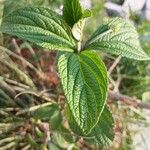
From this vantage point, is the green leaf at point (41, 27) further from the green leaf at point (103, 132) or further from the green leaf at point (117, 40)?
the green leaf at point (103, 132)

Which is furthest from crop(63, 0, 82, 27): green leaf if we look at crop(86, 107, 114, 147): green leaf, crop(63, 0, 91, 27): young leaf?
crop(86, 107, 114, 147): green leaf

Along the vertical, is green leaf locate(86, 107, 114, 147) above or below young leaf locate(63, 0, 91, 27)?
below

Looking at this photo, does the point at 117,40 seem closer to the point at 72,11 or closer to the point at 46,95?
the point at 72,11

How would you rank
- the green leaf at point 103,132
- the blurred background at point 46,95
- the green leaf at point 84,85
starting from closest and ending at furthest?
the green leaf at point 84,85, the green leaf at point 103,132, the blurred background at point 46,95

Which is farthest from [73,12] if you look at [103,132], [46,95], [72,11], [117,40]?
[46,95]

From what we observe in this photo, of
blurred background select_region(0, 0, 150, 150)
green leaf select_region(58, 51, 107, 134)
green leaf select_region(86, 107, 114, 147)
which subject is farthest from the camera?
blurred background select_region(0, 0, 150, 150)

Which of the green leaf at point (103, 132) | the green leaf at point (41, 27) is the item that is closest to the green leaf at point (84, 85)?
the green leaf at point (41, 27)

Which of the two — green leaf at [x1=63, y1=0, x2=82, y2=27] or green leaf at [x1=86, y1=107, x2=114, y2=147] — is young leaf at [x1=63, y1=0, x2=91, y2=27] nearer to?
green leaf at [x1=63, y1=0, x2=82, y2=27]
